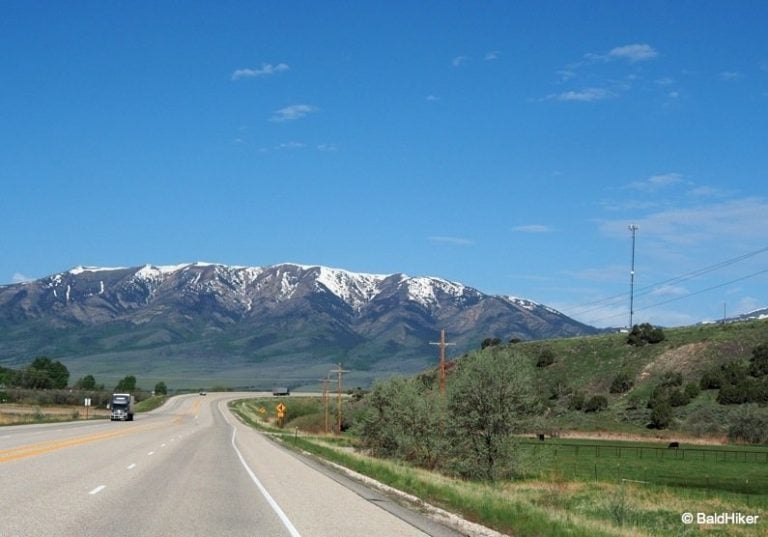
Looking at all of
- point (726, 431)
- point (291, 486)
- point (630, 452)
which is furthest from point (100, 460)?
point (726, 431)

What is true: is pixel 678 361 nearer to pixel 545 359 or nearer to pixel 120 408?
pixel 545 359

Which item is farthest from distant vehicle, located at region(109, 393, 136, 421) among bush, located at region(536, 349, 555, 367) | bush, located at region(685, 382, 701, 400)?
bush, located at region(685, 382, 701, 400)

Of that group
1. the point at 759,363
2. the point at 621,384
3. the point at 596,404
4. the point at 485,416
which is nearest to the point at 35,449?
the point at 485,416

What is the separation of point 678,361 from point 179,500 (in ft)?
307

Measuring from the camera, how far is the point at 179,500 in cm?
2058

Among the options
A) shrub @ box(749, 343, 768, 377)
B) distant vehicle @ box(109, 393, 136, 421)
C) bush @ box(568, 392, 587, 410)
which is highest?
shrub @ box(749, 343, 768, 377)

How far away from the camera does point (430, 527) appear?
18.8 meters

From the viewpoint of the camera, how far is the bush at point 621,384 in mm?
103562

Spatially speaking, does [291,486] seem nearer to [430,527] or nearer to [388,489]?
[388,489]

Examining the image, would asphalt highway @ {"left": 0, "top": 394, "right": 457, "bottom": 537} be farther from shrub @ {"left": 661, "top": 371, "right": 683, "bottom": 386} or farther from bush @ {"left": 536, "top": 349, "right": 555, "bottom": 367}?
bush @ {"left": 536, "top": 349, "right": 555, "bottom": 367}

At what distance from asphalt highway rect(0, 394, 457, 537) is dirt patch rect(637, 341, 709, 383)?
76.8 meters

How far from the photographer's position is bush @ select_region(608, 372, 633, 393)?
104 metres

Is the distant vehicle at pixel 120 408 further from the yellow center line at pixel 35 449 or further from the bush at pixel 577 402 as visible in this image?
the yellow center line at pixel 35 449

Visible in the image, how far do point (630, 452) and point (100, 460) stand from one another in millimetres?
48212
